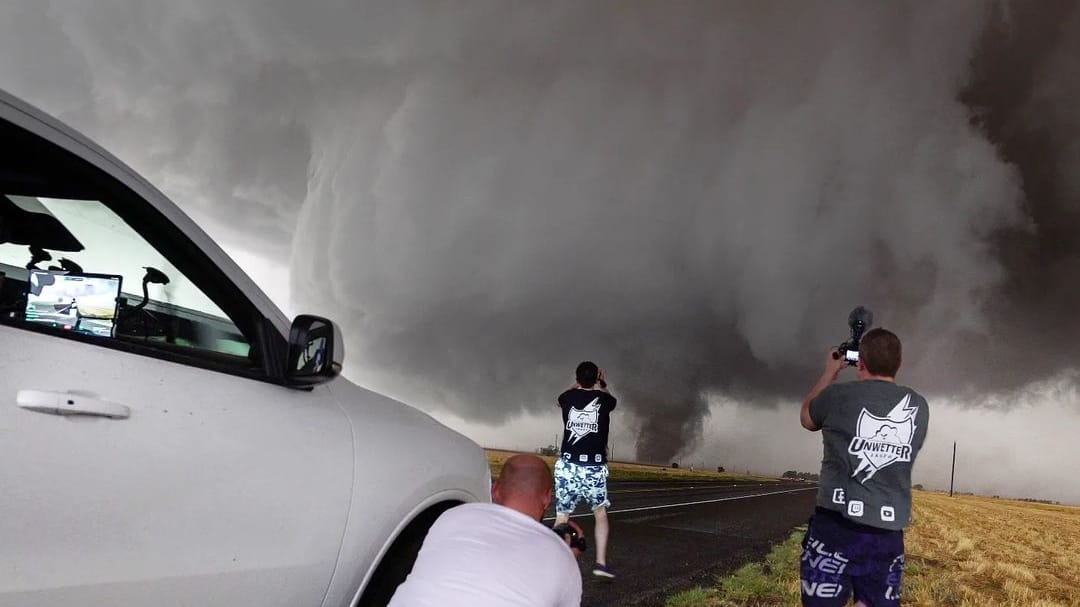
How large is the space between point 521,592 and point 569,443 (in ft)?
17.5

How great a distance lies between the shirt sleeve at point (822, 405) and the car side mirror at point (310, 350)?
275cm

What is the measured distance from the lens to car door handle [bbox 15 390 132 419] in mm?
1848

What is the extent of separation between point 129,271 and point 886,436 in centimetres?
340

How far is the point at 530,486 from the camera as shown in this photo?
108 inches

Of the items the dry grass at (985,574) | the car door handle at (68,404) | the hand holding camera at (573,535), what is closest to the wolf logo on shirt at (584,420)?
the dry grass at (985,574)

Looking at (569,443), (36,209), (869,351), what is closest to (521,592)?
(36,209)

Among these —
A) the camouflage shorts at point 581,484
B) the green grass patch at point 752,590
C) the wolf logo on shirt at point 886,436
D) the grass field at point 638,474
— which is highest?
the wolf logo on shirt at point 886,436

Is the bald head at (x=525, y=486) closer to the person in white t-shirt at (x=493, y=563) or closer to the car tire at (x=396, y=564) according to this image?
the person in white t-shirt at (x=493, y=563)

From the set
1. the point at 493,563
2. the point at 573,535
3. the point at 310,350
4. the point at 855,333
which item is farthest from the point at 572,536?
the point at 855,333

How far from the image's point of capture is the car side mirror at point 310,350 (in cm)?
250

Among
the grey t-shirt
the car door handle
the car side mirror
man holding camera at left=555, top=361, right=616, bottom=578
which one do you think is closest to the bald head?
the car side mirror

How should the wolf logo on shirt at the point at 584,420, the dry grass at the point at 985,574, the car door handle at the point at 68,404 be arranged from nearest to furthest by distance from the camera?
the car door handle at the point at 68,404 < the wolf logo on shirt at the point at 584,420 < the dry grass at the point at 985,574

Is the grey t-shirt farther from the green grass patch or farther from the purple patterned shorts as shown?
the green grass patch

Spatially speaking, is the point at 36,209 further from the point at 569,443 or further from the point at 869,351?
the point at 569,443
